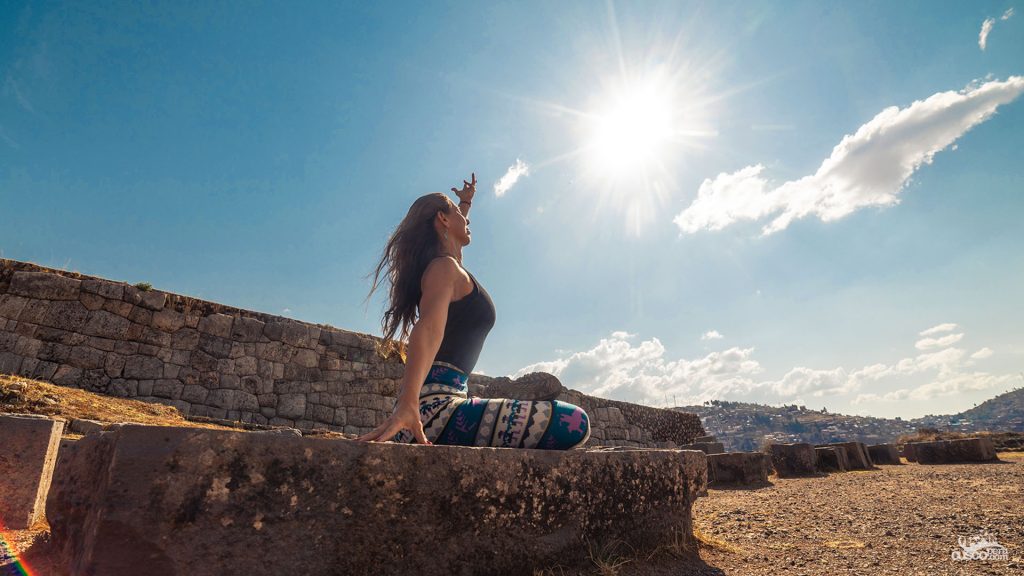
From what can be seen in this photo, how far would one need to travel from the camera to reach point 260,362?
27.8 feet

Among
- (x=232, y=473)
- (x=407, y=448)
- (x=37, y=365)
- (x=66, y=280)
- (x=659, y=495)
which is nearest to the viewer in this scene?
(x=232, y=473)

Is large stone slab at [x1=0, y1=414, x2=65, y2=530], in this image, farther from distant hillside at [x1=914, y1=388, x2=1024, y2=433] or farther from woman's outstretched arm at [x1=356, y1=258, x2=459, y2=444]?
distant hillside at [x1=914, y1=388, x2=1024, y2=433]

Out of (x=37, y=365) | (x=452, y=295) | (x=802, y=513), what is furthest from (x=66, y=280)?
(x=802, y=513)

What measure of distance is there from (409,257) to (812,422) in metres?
122

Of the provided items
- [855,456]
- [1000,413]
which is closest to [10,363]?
[855,456]

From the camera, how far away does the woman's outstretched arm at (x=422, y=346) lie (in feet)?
5.49

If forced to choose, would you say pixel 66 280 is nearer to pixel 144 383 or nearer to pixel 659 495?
pixel 144 383

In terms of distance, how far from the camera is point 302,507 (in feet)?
4.22

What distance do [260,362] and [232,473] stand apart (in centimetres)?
817

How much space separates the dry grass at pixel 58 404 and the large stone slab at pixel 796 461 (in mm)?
9111

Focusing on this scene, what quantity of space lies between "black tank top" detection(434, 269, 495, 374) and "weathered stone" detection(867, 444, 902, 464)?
475 inches

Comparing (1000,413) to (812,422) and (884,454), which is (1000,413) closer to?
(812,422)

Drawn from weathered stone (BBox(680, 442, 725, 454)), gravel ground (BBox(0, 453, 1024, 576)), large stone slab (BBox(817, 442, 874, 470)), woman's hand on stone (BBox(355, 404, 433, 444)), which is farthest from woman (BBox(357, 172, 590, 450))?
large stone slab (BBox(817, 442, 874, 470))

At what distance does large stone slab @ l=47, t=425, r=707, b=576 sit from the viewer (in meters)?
1.12
